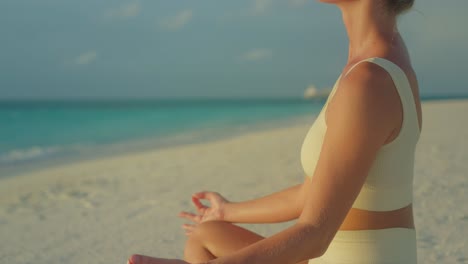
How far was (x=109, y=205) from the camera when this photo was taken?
240 inches

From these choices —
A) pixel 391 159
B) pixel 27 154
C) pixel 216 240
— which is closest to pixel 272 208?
pixel 216 240

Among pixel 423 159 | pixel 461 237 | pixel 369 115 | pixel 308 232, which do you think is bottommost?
pixel 423 159

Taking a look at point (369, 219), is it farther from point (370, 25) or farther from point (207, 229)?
point (207, 229)

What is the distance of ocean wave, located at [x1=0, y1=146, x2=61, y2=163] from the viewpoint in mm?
12856

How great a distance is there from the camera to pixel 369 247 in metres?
1.58

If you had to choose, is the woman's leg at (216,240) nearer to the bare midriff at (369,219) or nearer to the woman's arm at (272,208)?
the woman's arm at (272,208)

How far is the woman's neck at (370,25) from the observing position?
1575 mm

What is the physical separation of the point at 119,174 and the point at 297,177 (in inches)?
106

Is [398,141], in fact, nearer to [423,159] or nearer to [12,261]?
[12,261]

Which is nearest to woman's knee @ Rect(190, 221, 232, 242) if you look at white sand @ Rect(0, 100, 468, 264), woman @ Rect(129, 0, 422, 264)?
woman @ Rect(129, 0, 422, 264)

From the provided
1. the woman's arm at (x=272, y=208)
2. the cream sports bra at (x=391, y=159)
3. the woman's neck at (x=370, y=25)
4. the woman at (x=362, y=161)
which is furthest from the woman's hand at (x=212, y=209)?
the woman's neck at (x=370, y=25)

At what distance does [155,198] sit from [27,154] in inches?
339

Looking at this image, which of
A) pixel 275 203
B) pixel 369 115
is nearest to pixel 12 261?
pixel 275 203

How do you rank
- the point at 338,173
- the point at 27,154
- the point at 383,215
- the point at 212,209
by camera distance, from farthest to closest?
the point at 27,154
the point at 212,209
the point at 383,215
the point at 338,173
